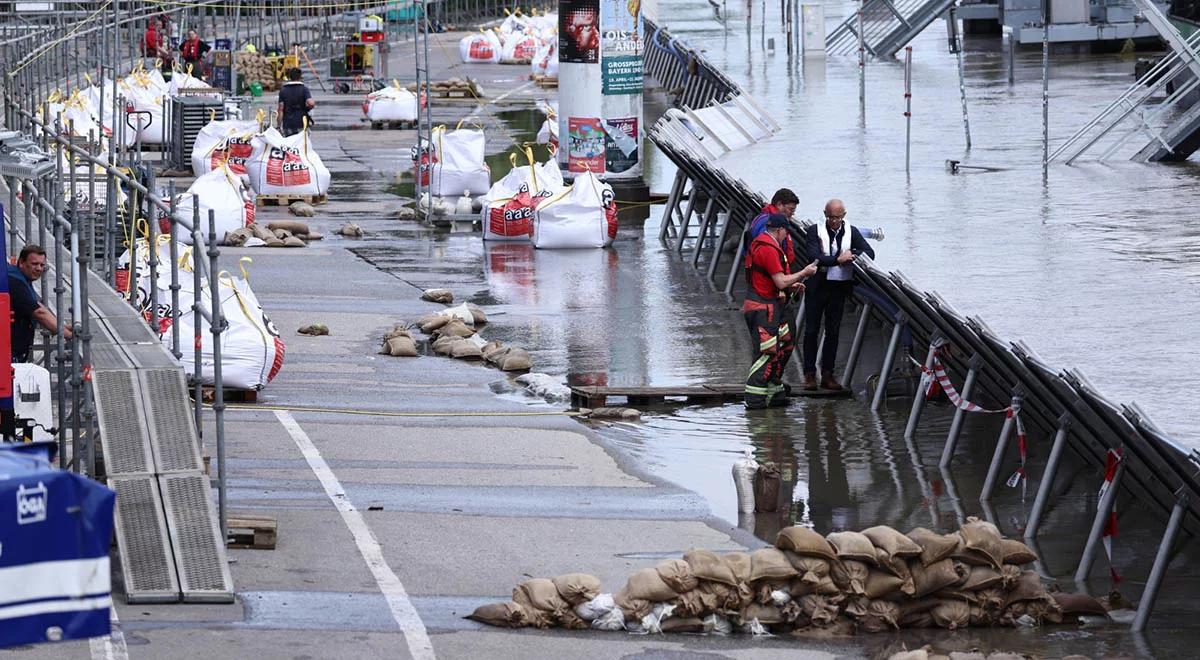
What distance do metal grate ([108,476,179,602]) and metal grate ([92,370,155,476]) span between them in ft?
0.36

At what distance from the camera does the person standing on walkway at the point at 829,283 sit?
15.7 meters

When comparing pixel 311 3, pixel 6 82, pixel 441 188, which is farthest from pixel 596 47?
pixel 311 3

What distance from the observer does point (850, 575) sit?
386 inches

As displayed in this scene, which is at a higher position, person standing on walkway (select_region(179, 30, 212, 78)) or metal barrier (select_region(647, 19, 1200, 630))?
person standing on walkway (select_region(179, 30, 212, 78))

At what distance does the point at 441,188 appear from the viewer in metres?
27.8

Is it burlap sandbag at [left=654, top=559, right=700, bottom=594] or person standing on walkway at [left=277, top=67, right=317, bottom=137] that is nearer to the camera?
burlap sandbag at [left=654, top=559, right=700, bottom=594]

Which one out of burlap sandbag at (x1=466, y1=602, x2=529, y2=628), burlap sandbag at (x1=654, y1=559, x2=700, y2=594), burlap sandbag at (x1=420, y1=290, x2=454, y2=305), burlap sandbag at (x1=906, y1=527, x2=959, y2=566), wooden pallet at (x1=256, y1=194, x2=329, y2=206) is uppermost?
wooden pallet at (x1=256, y1=194, x2=329, y2=206)

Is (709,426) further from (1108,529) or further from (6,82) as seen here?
(6,82)

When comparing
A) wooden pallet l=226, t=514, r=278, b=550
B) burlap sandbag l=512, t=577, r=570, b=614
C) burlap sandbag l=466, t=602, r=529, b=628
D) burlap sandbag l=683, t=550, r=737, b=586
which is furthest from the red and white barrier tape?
wooden pallet l=226, t=514, r=278, b=550

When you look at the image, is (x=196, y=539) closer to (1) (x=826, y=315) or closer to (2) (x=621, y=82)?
(1) (x=826, y=315)

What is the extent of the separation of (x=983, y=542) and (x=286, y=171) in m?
19.1

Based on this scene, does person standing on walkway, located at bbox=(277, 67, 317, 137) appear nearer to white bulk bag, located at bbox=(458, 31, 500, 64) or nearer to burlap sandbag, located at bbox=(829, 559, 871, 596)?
burlap sandbag, located at bbox=(829, 559, 871, 596)

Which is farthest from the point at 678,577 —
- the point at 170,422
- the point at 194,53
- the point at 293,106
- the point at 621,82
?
the point at 194,53

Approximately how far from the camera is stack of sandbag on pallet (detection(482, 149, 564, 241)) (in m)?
24.1
